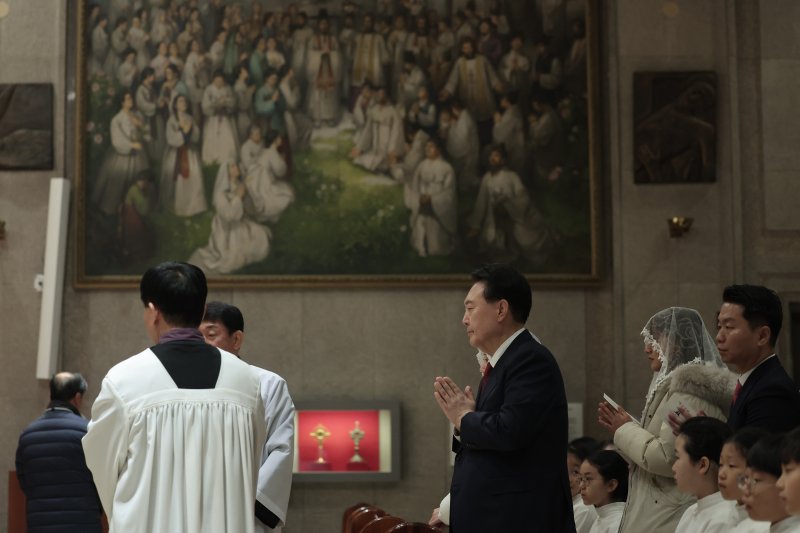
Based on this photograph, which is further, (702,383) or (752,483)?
(702,383)

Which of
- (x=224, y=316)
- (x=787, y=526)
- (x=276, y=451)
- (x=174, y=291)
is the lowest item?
(x=787, y=526)

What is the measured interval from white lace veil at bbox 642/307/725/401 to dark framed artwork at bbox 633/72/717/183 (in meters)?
5.26

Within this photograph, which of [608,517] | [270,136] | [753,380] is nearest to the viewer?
[753,380]

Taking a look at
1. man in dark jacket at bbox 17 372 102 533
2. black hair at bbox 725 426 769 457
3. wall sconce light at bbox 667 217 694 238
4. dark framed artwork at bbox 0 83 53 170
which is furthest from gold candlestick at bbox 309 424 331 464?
black hair at bbox 725 426 769 457

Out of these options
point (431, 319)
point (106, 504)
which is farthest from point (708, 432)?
point (431, 319)

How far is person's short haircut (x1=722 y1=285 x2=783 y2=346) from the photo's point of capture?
20.2 ft

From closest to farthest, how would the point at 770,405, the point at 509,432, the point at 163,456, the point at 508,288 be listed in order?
the point at 163,456 < the point at 509,432 < the point at 508,288 < the point at 770,405

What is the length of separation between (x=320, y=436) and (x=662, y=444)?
19.8 feet

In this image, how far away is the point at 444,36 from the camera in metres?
12.3

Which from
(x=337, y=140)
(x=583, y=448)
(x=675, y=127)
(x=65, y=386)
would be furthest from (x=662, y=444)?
(x=337, y=140)

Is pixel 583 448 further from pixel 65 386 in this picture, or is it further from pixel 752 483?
pixel 752 483

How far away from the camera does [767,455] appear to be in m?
4.74

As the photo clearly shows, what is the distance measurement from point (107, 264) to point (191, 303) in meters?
7.65

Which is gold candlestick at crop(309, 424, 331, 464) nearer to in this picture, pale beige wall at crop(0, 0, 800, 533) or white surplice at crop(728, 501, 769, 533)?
pale beige wall at crop(0, 0, 800, 533)
